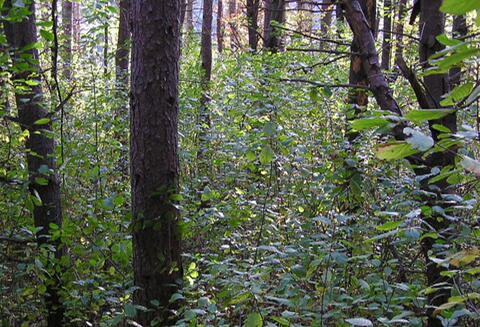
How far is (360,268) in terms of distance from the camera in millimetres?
3256

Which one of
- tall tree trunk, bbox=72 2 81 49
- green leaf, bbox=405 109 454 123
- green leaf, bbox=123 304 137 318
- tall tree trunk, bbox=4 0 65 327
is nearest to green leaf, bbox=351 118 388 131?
green leaf, bbox=405 109 454 123

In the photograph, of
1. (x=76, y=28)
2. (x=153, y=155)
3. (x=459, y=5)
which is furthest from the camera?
(x=76, y=28)

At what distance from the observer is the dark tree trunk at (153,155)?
355 centimetres

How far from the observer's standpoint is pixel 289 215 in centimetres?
436

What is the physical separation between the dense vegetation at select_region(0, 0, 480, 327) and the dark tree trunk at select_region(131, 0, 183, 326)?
0.30ft

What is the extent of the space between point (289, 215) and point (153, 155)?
154cm

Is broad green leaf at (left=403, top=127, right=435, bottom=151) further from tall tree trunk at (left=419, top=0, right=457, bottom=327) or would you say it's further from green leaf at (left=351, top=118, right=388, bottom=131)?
tall tree trunk at (left=419, top=0, right=457, bottom=327)

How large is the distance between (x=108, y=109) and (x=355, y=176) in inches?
219

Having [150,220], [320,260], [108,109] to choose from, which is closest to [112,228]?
[150,220]

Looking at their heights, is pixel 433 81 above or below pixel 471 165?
above

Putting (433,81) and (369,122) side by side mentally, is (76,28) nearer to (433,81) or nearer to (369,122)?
(433,81)

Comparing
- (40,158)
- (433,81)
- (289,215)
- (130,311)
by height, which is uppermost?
(433,81)

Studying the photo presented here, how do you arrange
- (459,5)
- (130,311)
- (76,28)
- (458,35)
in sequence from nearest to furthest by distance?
(459,5) < (130,311) < (458,35) < (76,28)

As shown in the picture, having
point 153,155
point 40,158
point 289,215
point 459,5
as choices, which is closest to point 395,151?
point 459,5
